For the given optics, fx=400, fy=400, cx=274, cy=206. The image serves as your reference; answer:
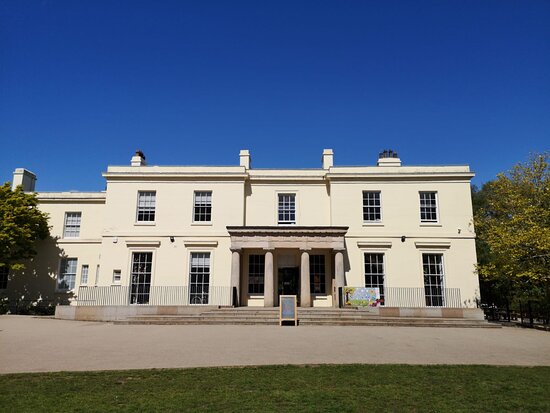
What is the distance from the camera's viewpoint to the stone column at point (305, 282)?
65.9ft

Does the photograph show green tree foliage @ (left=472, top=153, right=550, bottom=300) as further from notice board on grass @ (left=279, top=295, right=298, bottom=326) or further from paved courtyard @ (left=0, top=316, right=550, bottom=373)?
notice board on grass @ (left=279, top=295, right=298, bottom=326)

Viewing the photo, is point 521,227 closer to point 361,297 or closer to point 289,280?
point 361,297

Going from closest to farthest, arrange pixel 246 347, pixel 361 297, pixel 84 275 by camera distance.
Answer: pixel 246 347, pixel 361 297, pixel 84 275

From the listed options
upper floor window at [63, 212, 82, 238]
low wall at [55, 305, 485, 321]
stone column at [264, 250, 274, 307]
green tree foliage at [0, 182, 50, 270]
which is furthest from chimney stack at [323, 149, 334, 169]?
green tree foliage at [0, 182, 50, 270]

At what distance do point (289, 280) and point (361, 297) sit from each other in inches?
167

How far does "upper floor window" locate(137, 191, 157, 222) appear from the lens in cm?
2303

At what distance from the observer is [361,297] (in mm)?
19984

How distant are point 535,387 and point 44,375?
8921 mm

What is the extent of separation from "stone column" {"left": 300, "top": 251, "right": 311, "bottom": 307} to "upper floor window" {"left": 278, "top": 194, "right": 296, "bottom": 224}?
3.20 metres

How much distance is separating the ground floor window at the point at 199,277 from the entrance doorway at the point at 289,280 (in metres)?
4.04

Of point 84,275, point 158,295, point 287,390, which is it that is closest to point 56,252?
point 84,275

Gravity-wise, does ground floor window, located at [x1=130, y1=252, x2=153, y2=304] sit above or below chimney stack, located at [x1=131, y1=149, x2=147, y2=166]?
below

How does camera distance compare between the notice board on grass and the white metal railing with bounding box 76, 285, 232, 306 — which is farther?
the white metal railing with bounding box 76, 285, 232, 306

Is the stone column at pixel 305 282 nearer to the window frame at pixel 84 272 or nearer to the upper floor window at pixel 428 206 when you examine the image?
the upper floor window at pixel 428 206
